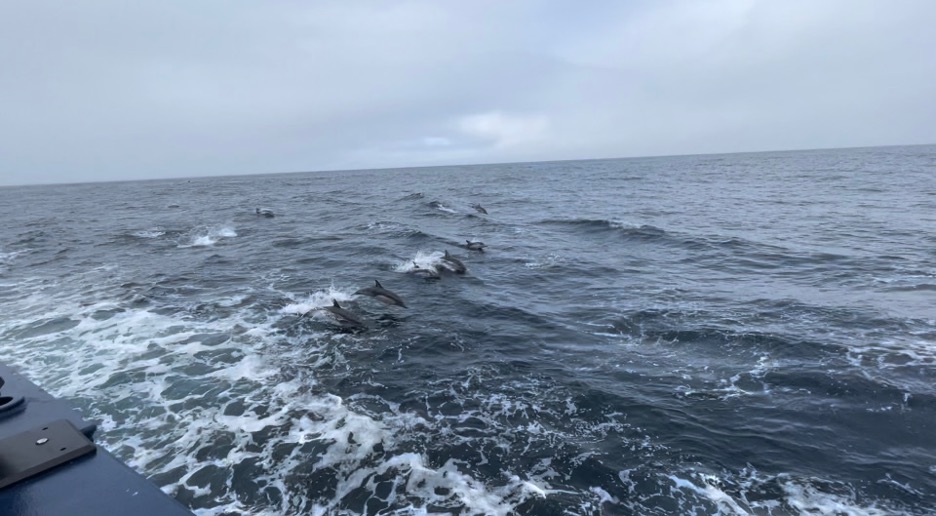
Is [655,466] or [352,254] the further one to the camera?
[352,254]

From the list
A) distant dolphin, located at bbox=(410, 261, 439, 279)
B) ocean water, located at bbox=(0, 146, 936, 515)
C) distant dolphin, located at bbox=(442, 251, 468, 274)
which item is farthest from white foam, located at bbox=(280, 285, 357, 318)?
distant dolphin, located at bbox=(442, 251, 468, 274)

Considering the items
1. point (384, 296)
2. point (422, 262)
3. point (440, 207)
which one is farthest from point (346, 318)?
point (440, 207)

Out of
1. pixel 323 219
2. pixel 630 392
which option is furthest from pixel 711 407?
pixel 323 219

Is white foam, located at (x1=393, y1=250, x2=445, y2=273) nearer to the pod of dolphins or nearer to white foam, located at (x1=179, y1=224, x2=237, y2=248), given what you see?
the pod of dolphins

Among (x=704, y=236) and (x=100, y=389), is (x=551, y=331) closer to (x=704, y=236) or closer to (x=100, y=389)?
(x=100, y=389)

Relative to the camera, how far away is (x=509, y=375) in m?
10.9

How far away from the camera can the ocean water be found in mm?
7309

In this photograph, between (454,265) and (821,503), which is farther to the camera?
(454,265)

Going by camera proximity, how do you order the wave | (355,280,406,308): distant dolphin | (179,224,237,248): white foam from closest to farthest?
(355,280,406,308): distant dolphin → (179,224,237,248): white foam → the wave

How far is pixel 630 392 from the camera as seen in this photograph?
32.9 ft

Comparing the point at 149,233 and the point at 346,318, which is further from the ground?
the point at 149,233

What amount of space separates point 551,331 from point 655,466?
6086 millimetres

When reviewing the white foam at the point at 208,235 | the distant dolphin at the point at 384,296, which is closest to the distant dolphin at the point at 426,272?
the distant dolphin at the point at 384,296

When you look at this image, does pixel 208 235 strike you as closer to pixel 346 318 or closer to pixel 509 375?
pixel 346 318
